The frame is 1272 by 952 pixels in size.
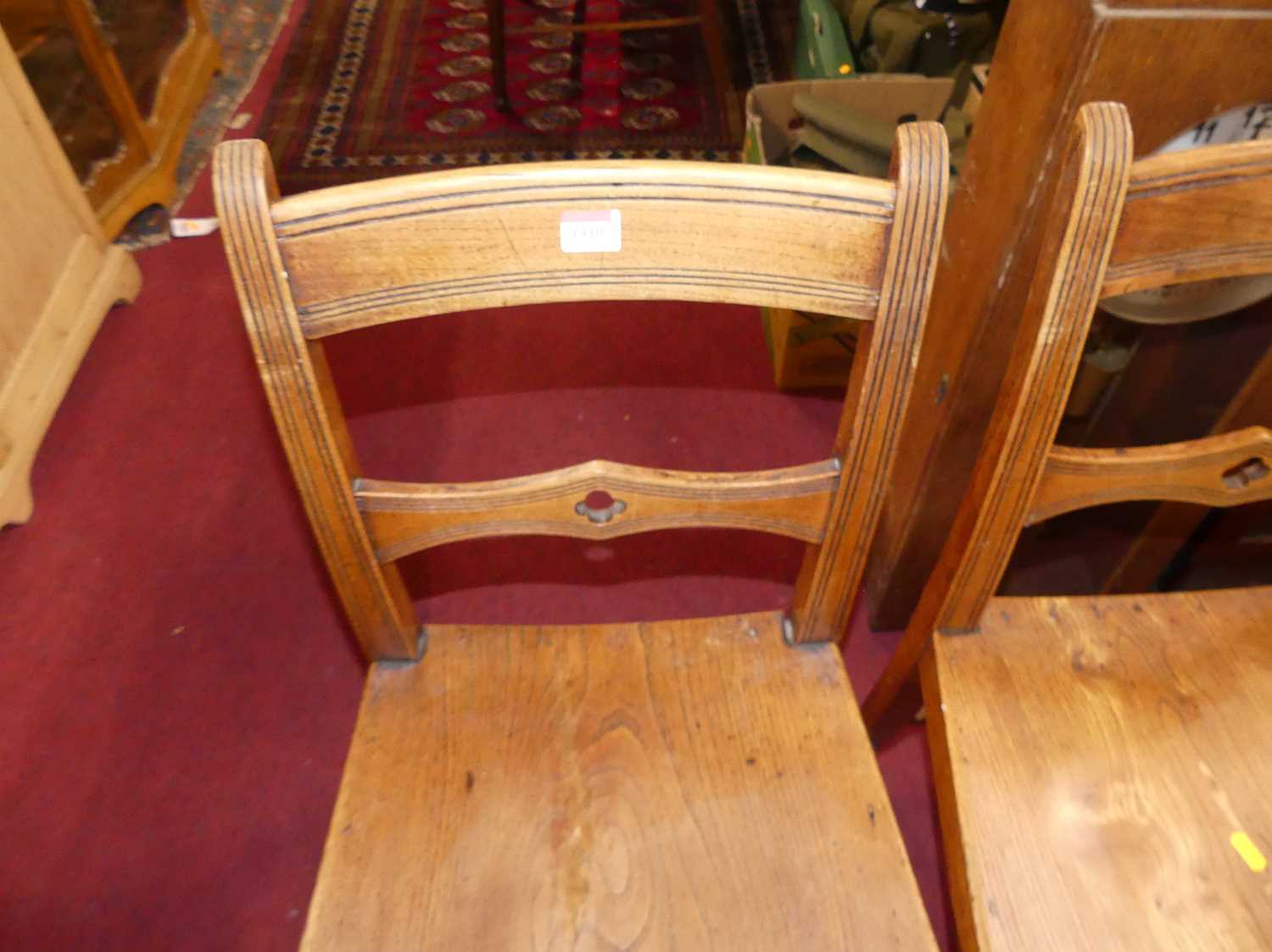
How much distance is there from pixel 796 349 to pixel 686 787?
1060 mm

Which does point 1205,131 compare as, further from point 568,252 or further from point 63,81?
point 63,81

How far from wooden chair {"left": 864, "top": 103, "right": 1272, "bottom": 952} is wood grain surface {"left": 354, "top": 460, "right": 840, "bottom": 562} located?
16 cm

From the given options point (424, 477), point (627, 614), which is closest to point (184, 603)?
point (424, 477)

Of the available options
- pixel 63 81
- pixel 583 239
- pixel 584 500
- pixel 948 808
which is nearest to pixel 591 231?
pixel 583 239

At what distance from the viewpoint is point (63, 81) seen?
1.88 m

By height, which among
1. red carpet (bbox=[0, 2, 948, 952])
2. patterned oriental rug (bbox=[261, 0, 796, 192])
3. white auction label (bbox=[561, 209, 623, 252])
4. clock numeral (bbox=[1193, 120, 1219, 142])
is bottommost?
red carpet (bbox=[0, 2, 948, 952])

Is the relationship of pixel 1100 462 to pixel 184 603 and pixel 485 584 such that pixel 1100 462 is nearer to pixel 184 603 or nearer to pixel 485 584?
pixel 485 584

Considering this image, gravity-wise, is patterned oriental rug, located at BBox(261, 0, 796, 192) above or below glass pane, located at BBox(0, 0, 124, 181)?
below

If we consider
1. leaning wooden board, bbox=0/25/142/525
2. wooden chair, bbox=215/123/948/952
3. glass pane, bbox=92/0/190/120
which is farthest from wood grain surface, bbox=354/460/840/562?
glass pane, bbox=92/0/190/120

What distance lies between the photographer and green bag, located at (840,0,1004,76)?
1710mm

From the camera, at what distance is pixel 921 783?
125 centimetres

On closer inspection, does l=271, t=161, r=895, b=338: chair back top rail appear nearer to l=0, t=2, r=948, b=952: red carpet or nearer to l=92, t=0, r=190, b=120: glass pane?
l=0, t=2, r=948, b=952: red carpet

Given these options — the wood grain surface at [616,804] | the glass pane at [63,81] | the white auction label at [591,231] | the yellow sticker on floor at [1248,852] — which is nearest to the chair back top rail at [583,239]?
the white auction label at [591,231]

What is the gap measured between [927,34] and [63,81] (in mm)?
1733
